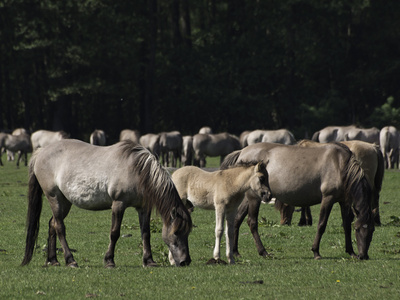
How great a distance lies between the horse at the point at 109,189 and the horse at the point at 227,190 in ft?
3.36

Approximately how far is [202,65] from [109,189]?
5252 centimetres

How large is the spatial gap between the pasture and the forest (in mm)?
42338

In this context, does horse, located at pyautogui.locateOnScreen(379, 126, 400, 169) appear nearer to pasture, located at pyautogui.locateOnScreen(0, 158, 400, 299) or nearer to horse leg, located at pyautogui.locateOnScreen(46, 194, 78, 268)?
pasture, located at pyautogui.locateOnScreen(0, 158, 400, 299)

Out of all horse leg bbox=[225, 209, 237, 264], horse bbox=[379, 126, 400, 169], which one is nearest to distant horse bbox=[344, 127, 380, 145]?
horse bbox=[379, 126, 400, 169]

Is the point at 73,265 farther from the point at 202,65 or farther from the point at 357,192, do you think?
the point at 202,65

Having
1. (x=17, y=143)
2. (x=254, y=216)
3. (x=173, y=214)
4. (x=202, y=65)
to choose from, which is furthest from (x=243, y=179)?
(x=202, y=65)

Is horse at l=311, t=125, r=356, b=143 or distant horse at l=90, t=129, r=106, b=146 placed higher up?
horse at l=311, t=125, r=356, b=143

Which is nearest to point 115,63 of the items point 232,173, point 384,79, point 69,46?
point 69,46

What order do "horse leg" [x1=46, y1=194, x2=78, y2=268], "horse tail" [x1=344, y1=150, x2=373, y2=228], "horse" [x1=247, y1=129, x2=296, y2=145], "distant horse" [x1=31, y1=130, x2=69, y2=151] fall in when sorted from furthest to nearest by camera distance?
1. "distant horse" [x1=31, y1=130, x2=69, y2=151]
2. "horse" [x1=247, y1=129, x2=296, y2=145]
3. "horse tail" [x1=344, y1=150, x2=373, y2=228]
4. "horse leg" [x1=46, y1=194, x2=78, y2=268]

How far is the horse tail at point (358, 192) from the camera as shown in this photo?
40.8ft

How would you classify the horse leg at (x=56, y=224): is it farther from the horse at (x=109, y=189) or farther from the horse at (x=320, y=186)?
the horse at (x=320, y=186)

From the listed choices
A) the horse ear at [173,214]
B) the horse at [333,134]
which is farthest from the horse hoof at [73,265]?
the horse at [333,134]

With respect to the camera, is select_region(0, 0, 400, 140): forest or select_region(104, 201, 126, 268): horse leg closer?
select_region(104, 201, 126, 268): horse leg

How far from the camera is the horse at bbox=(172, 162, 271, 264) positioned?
38.5 feet
